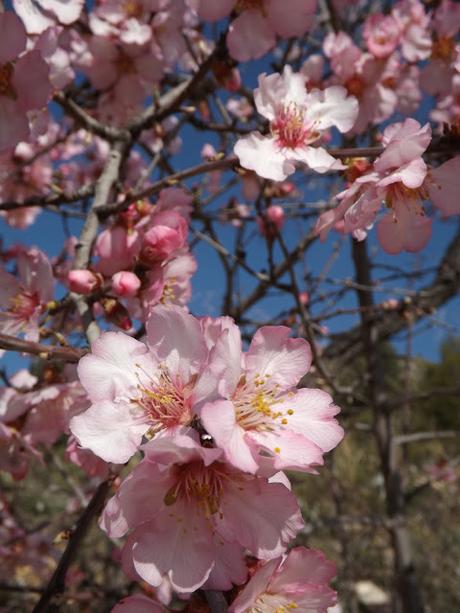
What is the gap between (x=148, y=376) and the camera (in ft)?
2.70

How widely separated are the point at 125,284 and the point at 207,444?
19.5 inches

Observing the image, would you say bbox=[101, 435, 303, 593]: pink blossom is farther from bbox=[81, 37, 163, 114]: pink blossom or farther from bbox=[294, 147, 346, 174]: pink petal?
bbox=[81, 37, 163, 114]: pink blossom

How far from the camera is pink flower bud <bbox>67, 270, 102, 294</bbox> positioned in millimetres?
1096

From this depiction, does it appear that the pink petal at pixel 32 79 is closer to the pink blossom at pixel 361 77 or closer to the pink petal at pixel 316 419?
the pink petal at pixel 316 419

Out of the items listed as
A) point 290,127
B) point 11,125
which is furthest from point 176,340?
point 11,125

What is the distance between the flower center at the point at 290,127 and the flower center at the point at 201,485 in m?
0.73

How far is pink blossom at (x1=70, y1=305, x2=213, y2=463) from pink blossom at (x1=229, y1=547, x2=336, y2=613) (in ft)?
0.94

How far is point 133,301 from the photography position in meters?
1.20

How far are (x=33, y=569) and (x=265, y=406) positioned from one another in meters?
2.88

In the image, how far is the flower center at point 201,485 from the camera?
0.74m

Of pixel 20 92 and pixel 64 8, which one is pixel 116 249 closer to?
pixel 20 92

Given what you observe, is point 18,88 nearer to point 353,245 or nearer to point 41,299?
point 41,299


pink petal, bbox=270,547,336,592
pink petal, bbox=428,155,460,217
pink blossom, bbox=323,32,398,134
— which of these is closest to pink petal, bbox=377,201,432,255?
pink petal, bbox=428,155,460,217

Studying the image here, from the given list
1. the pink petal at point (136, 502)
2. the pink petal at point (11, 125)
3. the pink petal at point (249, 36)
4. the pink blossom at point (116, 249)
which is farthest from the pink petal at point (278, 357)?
the pink petal at point (249, 36)
